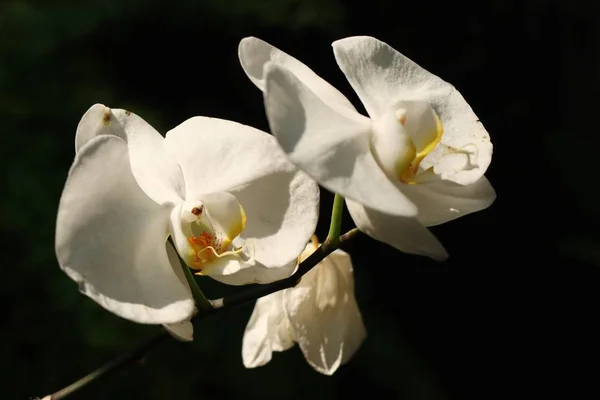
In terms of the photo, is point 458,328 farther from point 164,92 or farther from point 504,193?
point 164,92

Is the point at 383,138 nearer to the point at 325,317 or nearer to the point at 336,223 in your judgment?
the point at 336,223

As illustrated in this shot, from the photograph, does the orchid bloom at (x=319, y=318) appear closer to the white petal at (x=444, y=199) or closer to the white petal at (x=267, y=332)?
the white petal at (x=267, y=332)

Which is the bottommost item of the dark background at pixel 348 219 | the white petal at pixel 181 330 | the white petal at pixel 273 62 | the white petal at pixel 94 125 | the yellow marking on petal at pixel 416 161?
the dark background at pixel 348 219

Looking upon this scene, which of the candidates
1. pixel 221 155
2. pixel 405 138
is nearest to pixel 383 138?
pixel 405 138

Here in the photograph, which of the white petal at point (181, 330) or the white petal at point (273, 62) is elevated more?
the white petal at point (273, 62)

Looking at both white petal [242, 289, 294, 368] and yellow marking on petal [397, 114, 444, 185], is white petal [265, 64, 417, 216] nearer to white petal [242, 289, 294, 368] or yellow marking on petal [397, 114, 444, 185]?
yellow marking on petal [397, 114, 444, 185]

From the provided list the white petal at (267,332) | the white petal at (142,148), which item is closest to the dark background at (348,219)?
the white petal at (267,332)
